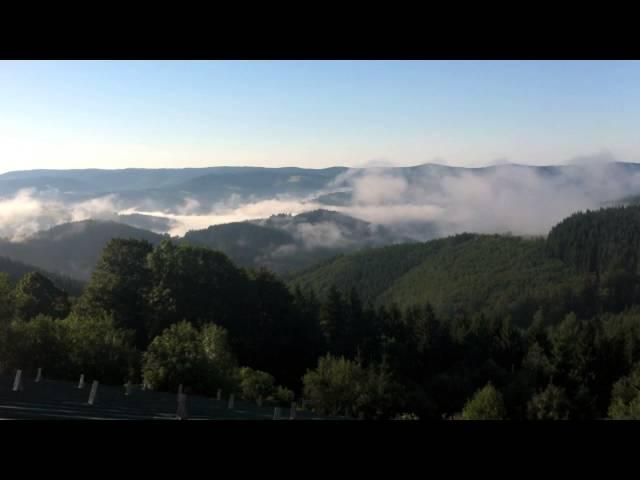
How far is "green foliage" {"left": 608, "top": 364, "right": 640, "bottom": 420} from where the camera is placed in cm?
2850

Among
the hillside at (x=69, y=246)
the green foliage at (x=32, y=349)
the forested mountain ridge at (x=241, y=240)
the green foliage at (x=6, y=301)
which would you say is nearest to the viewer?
the green foliage at (x=32, y=349)

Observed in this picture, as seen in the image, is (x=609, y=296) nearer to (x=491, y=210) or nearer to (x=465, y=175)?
(x=491, y=210)

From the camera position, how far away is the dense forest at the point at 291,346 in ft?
59.3

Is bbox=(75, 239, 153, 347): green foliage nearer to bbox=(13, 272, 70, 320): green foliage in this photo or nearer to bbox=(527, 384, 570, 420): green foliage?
bbox=(13, 272, 70, 320): green foliage

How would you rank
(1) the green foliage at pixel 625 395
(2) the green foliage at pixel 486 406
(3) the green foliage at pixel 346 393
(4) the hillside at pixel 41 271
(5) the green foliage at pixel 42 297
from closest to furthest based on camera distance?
(3) the green foliage at pixel 346 393
(5) the green foliage at pixel 42 297
(2) the green foliage at pixel 486 406
(1) the green foliage at pixel 625 395
(4) the hillside at pixel 41 271

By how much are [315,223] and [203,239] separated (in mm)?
49669

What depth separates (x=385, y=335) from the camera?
4256 cm

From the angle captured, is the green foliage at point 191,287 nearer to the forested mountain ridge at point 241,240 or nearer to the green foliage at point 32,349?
the forested mountain ridge at point 241,240

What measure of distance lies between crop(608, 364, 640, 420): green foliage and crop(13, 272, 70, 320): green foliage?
25121 mm

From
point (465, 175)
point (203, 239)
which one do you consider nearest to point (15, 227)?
point (203, 239)

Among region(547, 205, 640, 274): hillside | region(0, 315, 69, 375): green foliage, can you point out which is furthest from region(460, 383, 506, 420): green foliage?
region(547, 205, 640, 274): hillside

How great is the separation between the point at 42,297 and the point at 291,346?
42.4 ft

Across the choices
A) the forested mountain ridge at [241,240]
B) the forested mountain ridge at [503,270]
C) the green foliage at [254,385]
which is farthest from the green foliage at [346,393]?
the forested mountain ridge at [503,270]

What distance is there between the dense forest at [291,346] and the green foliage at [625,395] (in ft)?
0.42
